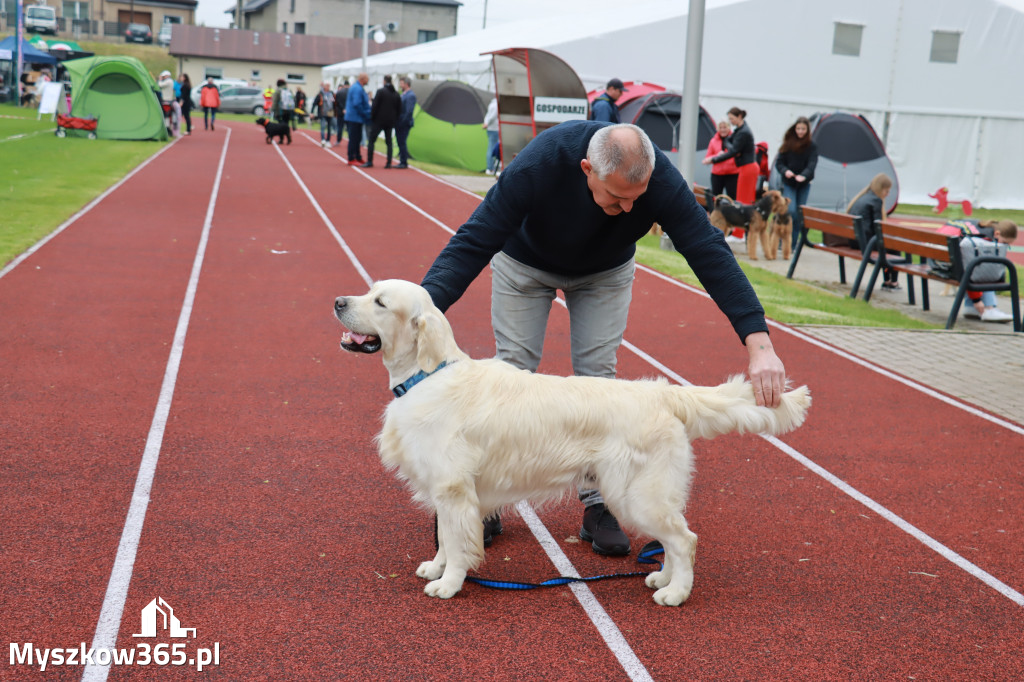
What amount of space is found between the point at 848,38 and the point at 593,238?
24772 mm

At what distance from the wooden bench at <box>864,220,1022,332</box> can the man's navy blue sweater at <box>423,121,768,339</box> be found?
24.8 feet

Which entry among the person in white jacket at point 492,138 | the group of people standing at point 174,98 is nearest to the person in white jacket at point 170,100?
the group of people standing at point 174,98

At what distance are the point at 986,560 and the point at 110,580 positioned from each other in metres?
4.17

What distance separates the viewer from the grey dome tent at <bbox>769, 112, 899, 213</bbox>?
21.1m

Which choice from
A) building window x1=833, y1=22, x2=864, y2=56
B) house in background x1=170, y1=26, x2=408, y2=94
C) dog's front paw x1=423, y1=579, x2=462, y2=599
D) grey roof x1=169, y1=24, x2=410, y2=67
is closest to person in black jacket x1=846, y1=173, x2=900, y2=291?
dog's front paw x1=423, y1=579, x2=462, y2=599

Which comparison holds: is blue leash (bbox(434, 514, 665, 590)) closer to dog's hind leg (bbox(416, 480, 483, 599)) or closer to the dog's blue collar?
dog's hind leg (bbox(416, 480, 483, 599))

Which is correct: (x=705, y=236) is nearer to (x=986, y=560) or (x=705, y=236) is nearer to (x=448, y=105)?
(x=986, y=560)

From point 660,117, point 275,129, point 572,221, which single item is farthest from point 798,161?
point 275,129

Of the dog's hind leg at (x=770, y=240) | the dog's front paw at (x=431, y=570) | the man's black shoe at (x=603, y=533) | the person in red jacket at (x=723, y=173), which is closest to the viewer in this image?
the dog's front paw at (x=431, y=570)

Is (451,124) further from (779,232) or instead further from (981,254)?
(981,254)

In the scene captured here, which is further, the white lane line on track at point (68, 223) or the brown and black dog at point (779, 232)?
the brown and black dog at point (779, 232)

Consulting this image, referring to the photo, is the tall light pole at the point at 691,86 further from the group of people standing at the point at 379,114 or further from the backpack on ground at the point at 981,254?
the group of people standing at the point at 379,114

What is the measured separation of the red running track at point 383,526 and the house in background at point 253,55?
68861 mm

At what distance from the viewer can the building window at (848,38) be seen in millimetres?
25750
